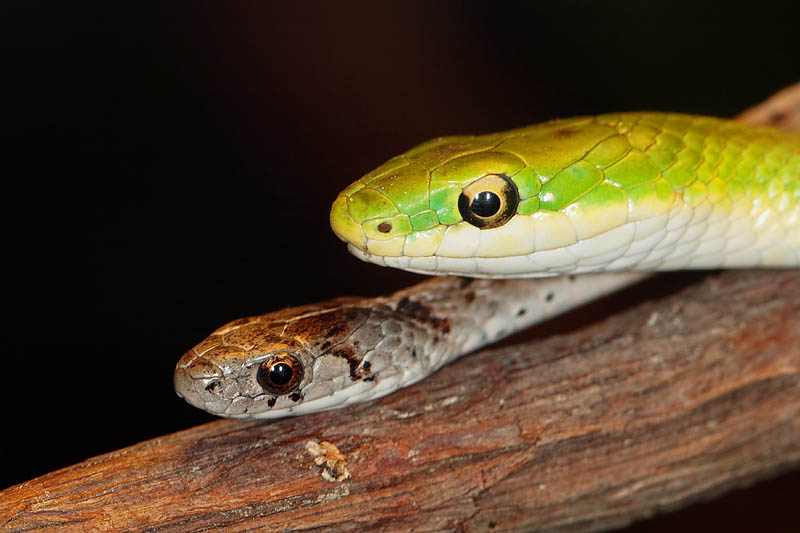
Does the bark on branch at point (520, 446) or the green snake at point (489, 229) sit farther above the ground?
the green snake at point (489, 229)

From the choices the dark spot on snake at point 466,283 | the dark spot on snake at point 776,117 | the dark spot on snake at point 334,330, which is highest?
the dark spot on snake at point 776,117

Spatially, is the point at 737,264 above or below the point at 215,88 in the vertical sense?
below

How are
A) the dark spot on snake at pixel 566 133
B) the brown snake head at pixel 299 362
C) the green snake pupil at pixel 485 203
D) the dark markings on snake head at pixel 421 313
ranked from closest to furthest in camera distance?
the brown snake head at pixel 299 362 < the green snake pupil at pixel 485 203 < the dark spot on snake at pixel 566 133 < the dark markings on snake head at pixel 421 313

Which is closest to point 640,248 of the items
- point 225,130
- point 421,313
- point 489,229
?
point 489,229

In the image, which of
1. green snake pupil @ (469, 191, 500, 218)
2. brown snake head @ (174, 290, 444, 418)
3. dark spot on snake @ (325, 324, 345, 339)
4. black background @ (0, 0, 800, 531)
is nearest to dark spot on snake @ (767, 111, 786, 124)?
black background @ (0, 0, 800, 531)

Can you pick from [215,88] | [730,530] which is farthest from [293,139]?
[730,530]

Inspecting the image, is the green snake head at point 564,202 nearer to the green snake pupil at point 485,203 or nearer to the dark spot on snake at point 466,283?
the green snake pupil at point 485,203

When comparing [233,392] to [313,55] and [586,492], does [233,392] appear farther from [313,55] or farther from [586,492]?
[313,55]

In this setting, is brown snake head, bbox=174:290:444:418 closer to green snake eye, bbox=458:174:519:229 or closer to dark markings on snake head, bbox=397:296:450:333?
dark markings on snake head, bbox=397:296:450:333

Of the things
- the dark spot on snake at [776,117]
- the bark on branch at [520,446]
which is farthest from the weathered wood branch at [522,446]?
the dark spot on snake at [776,117]
